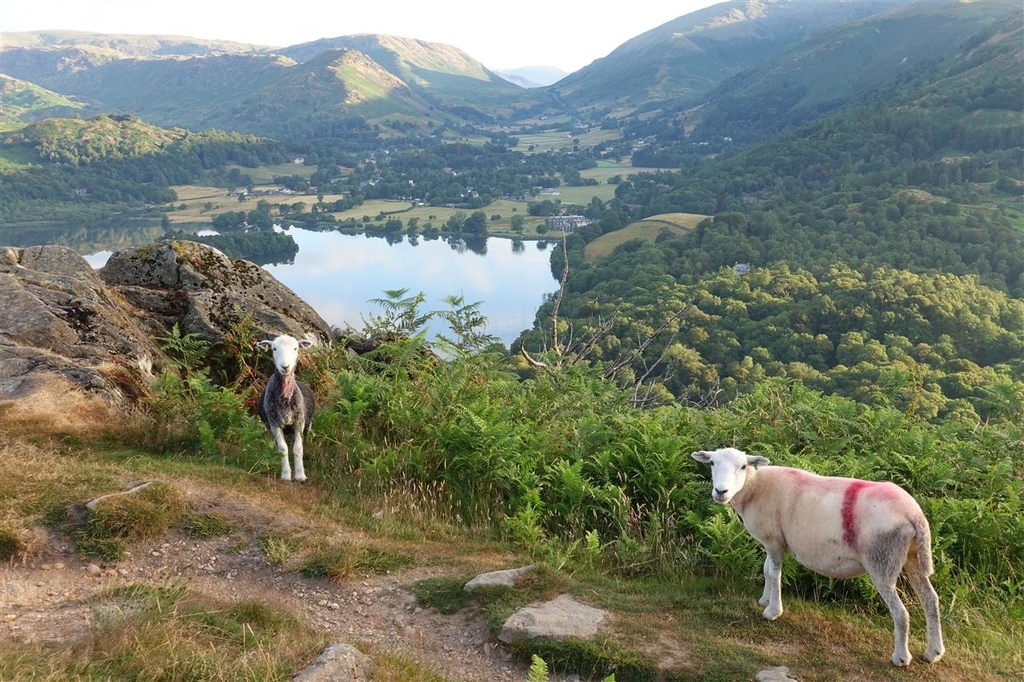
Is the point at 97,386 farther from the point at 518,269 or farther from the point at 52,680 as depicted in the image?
the point at 518,269

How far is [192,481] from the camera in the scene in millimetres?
7707

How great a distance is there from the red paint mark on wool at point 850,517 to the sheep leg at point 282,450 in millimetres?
6160

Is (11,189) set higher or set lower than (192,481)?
higher

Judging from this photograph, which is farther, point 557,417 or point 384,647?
point 557,417

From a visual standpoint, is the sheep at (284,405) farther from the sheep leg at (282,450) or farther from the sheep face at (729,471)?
the sheep face at (729,471)

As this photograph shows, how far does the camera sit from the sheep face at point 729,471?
568 centimetres

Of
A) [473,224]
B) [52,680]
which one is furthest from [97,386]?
[473,224]

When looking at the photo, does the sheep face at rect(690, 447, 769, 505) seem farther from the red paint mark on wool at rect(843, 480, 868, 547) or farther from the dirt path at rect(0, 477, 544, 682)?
the dirt path at rect(0, 477, 544, 682)

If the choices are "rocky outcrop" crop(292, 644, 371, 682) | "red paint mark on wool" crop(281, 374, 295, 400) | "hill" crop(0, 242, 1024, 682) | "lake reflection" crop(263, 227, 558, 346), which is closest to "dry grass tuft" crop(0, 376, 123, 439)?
"hill" crop(0, 242, 1024, 682)

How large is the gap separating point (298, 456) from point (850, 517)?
6205mm

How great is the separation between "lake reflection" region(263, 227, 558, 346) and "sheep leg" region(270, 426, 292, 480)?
215 ft

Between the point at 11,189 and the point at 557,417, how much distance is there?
220971 mm

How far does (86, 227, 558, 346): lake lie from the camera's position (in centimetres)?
8684

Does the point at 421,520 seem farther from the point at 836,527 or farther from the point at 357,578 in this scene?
the point at 836,527
